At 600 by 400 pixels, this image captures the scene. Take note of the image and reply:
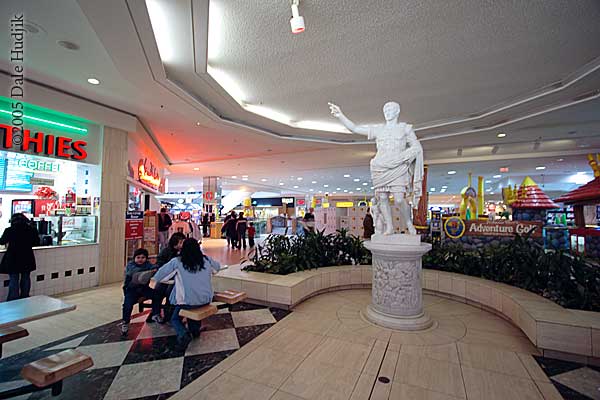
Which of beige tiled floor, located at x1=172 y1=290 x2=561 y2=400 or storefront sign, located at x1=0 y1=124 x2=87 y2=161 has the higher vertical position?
storefront sign, located at x1=0 y1=124 x2=87 y2=161

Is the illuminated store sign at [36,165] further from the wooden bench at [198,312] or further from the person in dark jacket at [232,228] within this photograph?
the person in dark jacket at [232,228]

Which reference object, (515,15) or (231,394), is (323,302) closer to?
(231,394)

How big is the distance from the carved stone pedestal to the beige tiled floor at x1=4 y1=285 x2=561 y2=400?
14cm

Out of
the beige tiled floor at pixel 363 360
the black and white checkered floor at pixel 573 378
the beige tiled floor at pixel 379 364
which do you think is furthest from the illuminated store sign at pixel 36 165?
the black and white checkered floor at pixel 573 378

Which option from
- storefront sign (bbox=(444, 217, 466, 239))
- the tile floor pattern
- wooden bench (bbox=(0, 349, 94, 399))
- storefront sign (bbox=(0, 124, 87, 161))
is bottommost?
the tile floor pattern

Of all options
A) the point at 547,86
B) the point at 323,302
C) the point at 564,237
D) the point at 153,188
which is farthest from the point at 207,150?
the point at 564,237

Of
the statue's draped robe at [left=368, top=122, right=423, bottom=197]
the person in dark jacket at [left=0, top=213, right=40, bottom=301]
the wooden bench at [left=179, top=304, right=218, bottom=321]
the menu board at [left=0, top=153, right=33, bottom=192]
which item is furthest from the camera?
the menu board at [left=0, top=153, right=33, bottom=192]

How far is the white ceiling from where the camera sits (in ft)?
10.0

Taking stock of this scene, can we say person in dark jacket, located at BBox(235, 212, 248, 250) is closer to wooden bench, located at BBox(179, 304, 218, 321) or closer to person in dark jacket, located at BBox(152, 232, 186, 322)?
person in dark jacket, located at BBox(152, 232, 186, 322)

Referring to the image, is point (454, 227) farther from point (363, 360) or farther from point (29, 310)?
point (29, 310)

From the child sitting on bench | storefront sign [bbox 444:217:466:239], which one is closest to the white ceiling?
storefront sign [bbox 444:217:466:239]

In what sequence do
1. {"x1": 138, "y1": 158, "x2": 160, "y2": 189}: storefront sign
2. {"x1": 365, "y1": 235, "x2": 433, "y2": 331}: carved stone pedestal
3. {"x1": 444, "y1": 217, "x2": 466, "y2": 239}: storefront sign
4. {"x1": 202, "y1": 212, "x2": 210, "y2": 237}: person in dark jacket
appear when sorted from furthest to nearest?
{"x1": 202, "y1": 212, "x2": 210, "y2": 237}: person in dark jacket
{"x1": 138, "y1": 158, "x2": 160, "y2": 189}: storefront sign
{"x1": 444, "y1": 217, "x2": 466, "y2": 239}: storefront sign
{"x1": 365, "y1": 235, "x2": 433, "y2": 331}: carved stone pedestal

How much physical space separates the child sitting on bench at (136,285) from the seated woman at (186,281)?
388 mm

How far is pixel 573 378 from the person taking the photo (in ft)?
7.77
